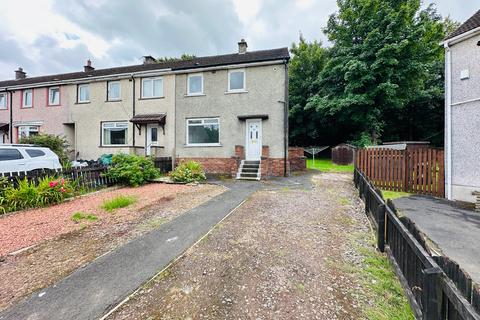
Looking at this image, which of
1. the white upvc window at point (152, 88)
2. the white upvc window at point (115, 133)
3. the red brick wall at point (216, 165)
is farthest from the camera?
the white upvc window at point (115, 133)

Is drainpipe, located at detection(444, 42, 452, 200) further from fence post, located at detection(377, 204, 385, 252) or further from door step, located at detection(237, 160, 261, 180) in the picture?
door step, located at detection(237, 160, 261, 180)

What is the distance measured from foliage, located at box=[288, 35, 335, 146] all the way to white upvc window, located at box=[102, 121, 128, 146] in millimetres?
17813

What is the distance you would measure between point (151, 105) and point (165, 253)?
13.4 metres

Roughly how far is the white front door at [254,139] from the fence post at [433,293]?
1127 centimetres

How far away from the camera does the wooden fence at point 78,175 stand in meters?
7.21

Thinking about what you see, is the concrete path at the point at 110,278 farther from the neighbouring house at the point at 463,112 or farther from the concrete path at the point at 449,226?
the neighbouring house at the point at 463,112

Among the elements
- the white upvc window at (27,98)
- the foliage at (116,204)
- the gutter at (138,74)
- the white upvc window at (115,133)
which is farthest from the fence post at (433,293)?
the white upvc window at (27,98)

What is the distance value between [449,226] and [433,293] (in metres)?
5.23

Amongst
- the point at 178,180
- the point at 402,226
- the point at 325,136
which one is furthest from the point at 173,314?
the point at 325,136

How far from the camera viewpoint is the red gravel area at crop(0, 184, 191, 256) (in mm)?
4474

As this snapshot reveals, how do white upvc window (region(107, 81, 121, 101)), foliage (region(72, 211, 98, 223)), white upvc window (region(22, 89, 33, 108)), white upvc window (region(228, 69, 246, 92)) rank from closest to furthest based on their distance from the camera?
foliage (region(72, 211, 98, 223)) → white upvc window (region(228, 69, 246, 92)) → white upvc window (region(107, 81, 121, 101)) → white upvc window (region(22, 89, 33, 108))

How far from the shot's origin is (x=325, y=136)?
27.9m

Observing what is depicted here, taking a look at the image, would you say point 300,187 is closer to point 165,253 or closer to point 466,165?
point 466,165

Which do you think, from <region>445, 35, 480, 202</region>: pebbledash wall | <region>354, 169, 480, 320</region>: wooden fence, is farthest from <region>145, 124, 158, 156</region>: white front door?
<region>445, 35, 480, 202</region>: pebbledash wall
